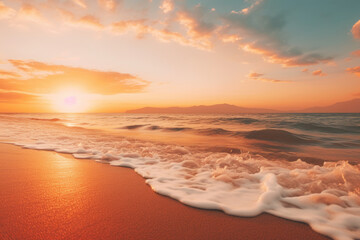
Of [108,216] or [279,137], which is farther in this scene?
[279,137]

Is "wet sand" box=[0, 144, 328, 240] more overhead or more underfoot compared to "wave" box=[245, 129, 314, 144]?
more overhead

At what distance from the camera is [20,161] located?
366cm

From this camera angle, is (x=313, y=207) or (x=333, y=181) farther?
(x=333, y=181)

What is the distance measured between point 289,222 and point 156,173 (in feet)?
6.90

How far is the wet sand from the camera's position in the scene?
5.02ft

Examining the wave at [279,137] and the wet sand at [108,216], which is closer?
the wet sand at [108,216]

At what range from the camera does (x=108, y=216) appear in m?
1.78

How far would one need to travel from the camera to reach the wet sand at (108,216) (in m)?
1.53

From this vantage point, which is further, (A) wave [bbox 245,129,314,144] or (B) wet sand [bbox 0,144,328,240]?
(A) wave [bbox 245,129,314,144]

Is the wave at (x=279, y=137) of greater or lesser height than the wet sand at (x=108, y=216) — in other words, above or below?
below

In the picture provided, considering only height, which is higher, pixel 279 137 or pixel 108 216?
pixel 108 216

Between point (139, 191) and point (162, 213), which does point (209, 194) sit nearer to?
point (162, 213)

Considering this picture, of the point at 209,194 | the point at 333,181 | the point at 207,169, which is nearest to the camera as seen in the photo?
the point at 209,194

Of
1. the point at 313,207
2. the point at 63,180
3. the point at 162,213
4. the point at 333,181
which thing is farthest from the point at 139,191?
the point at 333,181
